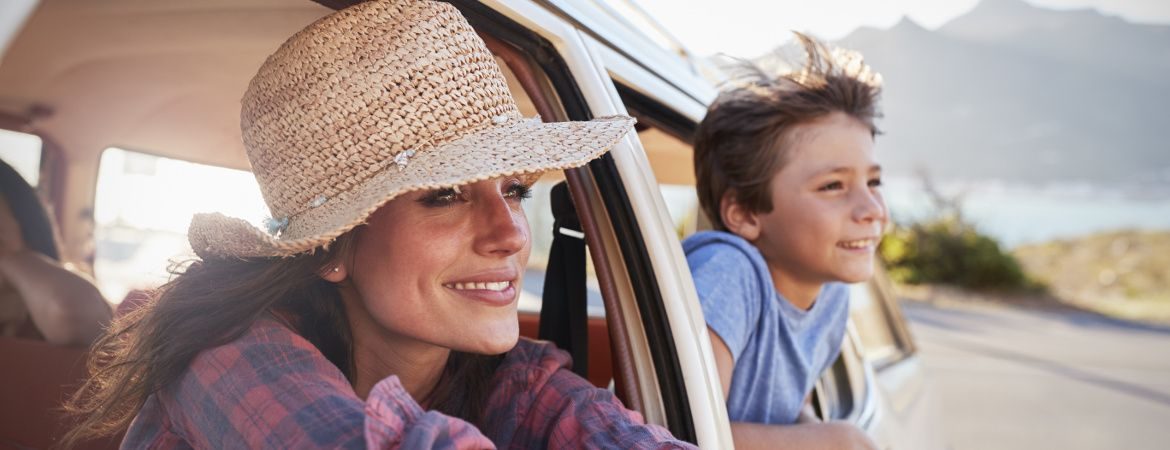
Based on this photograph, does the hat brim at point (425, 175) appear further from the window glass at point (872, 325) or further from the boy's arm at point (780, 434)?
the window glass at point (872, 325)

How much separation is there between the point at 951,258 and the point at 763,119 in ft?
54.6

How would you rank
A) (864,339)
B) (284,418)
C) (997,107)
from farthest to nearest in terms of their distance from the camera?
1. (997,107)
2. (864,339)
3. (284,418)

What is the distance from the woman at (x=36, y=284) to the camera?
1.72 meters

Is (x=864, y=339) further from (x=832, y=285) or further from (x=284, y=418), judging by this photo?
(x=284, y=418)

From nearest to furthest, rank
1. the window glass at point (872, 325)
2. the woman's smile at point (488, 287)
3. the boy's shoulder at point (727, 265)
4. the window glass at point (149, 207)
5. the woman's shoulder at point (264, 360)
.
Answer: the woman's shoulder at point (264, 360) < the woman's smile at point (488, 287) < the window glass at point (149, 207) < the boy's shoulder at point (727, 265) < the window glass at point (872, 325)

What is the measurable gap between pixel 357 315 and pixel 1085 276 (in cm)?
2045

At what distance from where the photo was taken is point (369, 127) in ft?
3.93

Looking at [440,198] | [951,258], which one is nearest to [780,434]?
Result: [440,198]

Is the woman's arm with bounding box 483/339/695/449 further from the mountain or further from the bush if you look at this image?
the mountain

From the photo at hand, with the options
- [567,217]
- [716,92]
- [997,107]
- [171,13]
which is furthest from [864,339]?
[997,107]

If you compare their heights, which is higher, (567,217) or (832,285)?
(567,217)

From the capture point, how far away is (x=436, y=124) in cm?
123

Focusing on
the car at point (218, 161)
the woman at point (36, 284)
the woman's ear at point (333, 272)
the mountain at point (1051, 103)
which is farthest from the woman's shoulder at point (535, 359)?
the mountain at point (1051, 103)

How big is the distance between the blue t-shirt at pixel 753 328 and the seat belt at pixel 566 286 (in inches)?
10.6
